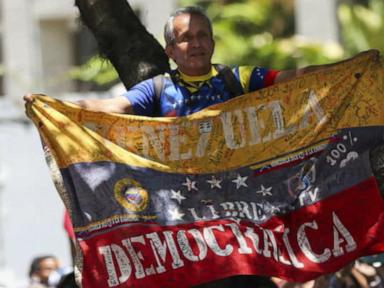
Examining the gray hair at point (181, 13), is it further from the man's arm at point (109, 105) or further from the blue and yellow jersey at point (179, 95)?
the man's arm at point (109, 105)

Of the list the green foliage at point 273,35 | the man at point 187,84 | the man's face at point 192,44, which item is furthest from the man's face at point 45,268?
the man's face at point 192,44

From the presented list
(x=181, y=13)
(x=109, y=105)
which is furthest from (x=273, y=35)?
(x=109, y=105)

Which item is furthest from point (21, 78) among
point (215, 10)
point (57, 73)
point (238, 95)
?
point (238, 95)

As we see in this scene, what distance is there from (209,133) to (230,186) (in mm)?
287

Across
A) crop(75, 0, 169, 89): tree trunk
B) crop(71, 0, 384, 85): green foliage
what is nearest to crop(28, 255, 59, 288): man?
crop(71, 0, 384, 85): green foliage

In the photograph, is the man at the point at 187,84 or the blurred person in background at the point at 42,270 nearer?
the man at the point at 187,84

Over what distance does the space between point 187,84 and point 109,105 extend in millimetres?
414

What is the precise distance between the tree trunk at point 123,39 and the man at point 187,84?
89 centimetres

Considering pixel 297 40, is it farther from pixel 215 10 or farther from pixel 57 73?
pixel 57 73

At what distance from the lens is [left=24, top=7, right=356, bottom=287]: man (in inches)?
283

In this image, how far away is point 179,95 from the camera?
285 inches

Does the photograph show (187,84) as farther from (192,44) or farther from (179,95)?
(192,44)

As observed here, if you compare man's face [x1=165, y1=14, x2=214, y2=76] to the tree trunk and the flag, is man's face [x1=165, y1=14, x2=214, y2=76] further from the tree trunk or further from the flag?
the tree trunk

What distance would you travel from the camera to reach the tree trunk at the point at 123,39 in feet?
27.0
